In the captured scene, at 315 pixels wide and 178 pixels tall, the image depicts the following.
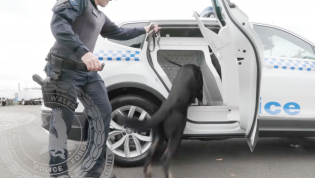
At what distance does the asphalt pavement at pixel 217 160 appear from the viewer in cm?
294

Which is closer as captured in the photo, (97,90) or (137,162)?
(97,90)

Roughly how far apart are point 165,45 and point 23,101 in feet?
53.3

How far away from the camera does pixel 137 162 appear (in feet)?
10.1

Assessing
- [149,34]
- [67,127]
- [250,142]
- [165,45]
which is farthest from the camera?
[165,45]

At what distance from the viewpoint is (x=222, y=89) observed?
10.5ft

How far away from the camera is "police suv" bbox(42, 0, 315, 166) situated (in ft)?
9.78

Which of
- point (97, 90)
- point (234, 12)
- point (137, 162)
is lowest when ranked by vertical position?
point (137, 162)

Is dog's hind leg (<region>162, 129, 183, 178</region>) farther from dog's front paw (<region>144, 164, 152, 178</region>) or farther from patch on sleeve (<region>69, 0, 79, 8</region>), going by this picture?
patch on sleeve (<region>69, 0, 79, 8</region>)

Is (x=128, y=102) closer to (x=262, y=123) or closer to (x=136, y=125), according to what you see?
(x=136, y=125)

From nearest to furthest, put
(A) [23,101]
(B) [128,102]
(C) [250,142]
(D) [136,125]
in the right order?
(D) [136,125], (C) [250,142], (B) [128,102], (A) [23,101]

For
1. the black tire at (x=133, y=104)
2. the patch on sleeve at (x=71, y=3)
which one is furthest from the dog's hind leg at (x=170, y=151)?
the patch on sleeve at (x=71, y=3)

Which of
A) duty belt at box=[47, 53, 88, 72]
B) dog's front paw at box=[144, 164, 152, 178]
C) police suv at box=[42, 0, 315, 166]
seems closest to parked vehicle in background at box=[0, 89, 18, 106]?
police suv at box=[42, 0, 315, 166]

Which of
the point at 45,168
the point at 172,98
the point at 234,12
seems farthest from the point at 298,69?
the point at 45,168

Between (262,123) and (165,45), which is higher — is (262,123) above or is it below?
below
